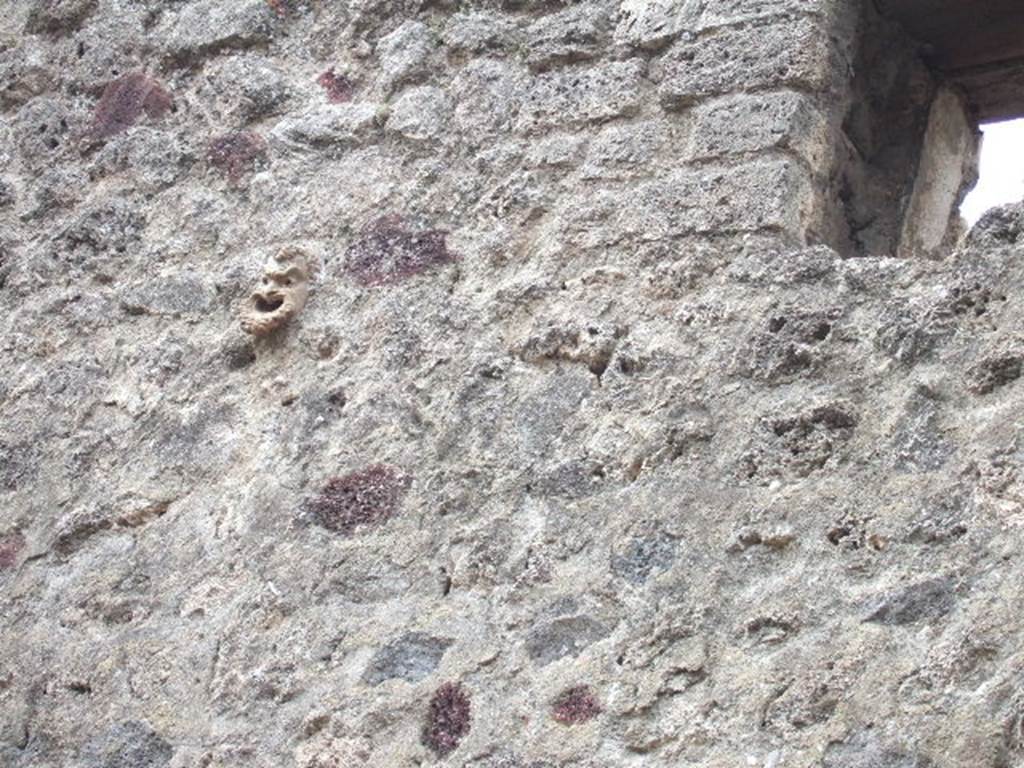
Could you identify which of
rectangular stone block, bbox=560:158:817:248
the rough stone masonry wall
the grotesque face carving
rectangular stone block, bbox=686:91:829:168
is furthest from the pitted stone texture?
the grotesque face carving

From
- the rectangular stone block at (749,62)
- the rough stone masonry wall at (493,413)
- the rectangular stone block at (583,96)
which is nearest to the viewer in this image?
the rough stone masonry wall at (493,413)

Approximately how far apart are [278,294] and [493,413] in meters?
0.58

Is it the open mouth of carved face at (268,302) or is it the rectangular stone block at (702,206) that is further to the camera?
the open mouth of carved face at (268,302)

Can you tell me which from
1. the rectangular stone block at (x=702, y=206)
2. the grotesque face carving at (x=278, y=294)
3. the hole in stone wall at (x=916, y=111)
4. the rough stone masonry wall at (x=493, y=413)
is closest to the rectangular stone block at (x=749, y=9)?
the rough stone masonry wall at (x=493, y=413)

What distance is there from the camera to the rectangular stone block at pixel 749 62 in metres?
3.76

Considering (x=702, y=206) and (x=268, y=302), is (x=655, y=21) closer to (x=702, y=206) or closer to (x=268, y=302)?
(x=702, y=206)

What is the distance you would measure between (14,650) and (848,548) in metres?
1.58

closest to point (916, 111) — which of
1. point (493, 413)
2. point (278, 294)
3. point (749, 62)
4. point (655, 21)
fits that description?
point (749, 62)

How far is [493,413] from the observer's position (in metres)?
3.64

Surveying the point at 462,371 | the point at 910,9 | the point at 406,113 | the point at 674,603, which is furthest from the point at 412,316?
the point at 910,9

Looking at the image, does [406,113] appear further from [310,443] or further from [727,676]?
[727,676]

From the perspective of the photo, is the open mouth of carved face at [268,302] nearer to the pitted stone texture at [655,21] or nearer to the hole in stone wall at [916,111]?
the pitted stone texture at [655,21]

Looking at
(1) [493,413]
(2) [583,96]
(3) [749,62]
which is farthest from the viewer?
(2) [583,96]

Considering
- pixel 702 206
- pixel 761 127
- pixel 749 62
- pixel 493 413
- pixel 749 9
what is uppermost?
pixel 749 9
